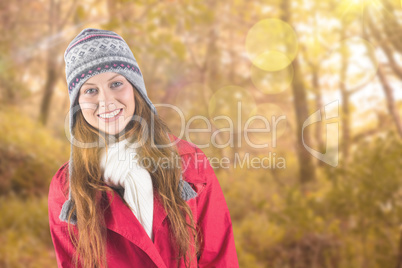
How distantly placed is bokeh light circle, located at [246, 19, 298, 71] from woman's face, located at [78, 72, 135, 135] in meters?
2.56

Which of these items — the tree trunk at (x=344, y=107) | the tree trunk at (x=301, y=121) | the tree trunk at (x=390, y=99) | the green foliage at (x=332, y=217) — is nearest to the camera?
the green foliage at (x=332, y=217)

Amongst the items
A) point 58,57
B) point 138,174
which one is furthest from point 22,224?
point 138,174

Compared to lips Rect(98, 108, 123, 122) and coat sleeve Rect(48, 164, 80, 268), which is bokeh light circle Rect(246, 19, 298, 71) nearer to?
lips Rect(98, 108, 123, 122)

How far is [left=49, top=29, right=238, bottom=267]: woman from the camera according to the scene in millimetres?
1183

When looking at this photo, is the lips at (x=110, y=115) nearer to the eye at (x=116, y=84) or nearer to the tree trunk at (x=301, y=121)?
the eye at (x=116, y=84)

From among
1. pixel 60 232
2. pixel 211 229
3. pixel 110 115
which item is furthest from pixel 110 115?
pixel 211 229

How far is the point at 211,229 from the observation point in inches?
52.2

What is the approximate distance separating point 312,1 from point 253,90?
110 centimetres

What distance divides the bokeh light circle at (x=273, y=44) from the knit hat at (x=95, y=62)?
2.51 meters

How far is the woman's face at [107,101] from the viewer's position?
1202 mm

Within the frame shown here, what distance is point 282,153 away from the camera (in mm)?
3607

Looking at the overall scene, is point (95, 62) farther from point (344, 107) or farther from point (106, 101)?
point (344, 107)

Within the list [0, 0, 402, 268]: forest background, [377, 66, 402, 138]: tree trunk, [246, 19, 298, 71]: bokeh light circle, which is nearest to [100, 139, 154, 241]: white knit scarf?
[0, 0, 402, 268]: forest background

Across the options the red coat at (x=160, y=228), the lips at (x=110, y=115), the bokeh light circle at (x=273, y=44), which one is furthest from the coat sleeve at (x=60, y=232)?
the bokeh light circle at (x=273, y=44)
